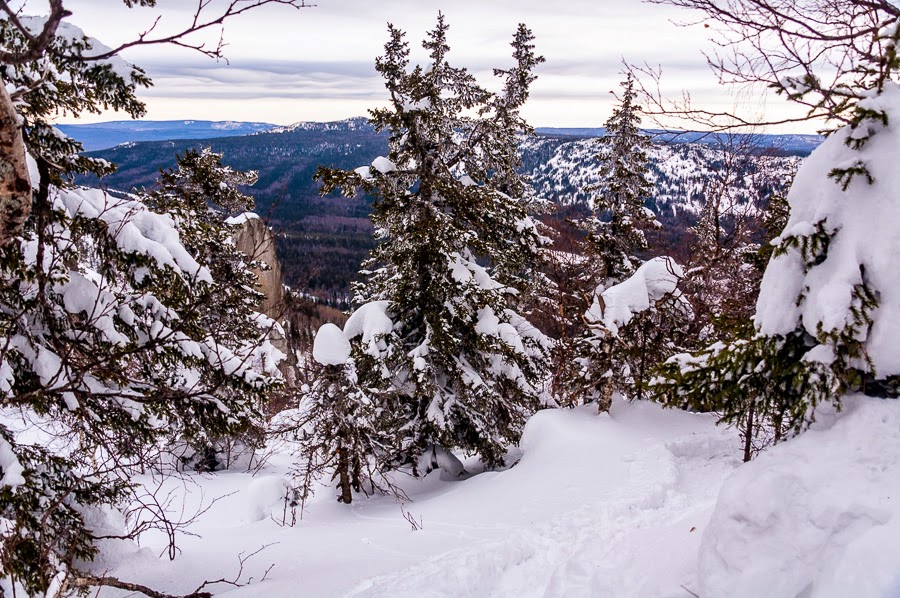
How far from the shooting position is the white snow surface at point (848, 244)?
336cm

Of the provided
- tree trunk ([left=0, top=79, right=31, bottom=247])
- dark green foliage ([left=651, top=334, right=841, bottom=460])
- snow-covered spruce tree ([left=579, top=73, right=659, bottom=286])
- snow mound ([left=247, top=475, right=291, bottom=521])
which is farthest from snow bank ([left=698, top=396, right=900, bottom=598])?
snow-covered spruce tree ([left=579, top=73, right=659, bottom=286])

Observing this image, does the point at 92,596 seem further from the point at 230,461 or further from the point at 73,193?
the point at 230,461

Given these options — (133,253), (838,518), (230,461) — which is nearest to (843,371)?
(838,518)

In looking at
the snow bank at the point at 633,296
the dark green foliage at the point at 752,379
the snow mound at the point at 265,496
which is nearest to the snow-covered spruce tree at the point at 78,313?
the dark green foliage at the point at 752,379

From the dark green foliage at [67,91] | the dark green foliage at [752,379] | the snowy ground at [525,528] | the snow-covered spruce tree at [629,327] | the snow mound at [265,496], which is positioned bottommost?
the snow mound at [265,496]

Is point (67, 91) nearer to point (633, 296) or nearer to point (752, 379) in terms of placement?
point (752, 379)

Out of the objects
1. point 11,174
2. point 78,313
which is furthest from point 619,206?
point 11,174

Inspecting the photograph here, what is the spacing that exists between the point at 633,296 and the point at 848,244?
9.07 m

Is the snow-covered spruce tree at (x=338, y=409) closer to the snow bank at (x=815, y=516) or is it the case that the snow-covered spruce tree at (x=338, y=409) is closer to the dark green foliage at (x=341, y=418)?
the dark green foliage at (x=341, y=418)

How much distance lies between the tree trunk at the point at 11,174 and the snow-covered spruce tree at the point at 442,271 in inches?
291

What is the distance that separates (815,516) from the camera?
10.6ft

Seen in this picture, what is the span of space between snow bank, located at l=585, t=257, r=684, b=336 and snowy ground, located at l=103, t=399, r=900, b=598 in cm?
280

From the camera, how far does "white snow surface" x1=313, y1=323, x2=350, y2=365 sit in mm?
10562

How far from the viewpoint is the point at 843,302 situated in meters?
3.40
